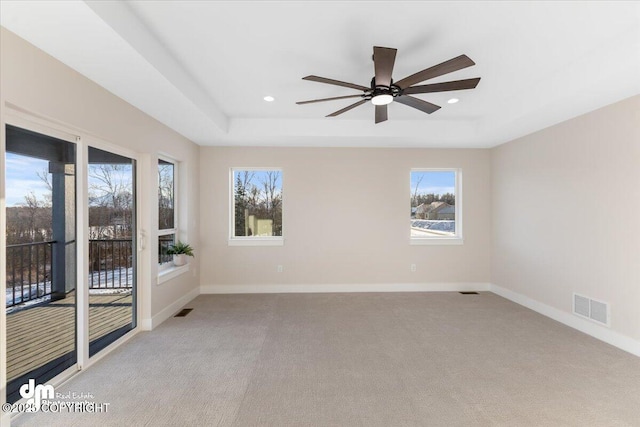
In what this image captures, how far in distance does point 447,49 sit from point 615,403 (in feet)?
9.71

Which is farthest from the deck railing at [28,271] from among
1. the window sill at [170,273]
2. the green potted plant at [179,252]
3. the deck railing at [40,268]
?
the green potted plant at [179,252]

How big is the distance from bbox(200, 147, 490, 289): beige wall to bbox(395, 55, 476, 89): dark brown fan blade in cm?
271

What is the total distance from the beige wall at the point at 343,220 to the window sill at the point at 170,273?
63 cm

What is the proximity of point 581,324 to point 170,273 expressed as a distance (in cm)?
511

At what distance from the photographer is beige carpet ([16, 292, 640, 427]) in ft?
6.41

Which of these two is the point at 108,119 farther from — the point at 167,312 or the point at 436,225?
the point at 436,225

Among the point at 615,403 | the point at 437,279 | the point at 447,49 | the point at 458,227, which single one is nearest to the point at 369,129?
the point at 447,49

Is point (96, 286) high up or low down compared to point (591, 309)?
up

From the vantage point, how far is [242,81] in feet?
10.0

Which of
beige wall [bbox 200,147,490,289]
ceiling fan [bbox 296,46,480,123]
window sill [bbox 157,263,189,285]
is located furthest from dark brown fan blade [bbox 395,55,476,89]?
window sill [bbox 157,263,189,285]

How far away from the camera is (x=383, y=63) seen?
81.4 inches

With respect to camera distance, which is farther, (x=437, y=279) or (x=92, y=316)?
(x=437, y=279)

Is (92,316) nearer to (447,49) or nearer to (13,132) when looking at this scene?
(13,132)

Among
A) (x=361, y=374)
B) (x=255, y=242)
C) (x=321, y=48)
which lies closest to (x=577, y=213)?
(x=361, y=374)
